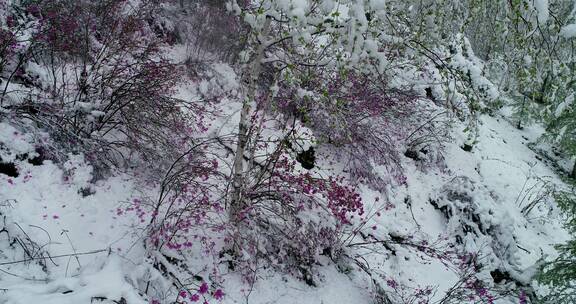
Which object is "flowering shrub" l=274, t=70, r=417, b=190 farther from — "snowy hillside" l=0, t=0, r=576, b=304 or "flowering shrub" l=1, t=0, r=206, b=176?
"flowering shrub" l=1, t=0, r=206, b=176

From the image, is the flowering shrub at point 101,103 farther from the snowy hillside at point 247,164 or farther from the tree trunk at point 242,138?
the tree trunk at point 242,138

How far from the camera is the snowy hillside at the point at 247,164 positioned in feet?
9.79

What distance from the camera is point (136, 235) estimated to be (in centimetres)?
402

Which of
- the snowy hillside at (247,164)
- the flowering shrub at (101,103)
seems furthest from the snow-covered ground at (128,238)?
the flowering shrub at (101,103)

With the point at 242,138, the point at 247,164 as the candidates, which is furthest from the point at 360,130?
the point at 242,138

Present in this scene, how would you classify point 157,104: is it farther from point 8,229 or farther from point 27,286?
point 27,286

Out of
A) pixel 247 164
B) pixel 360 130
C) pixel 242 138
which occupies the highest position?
pixel 360 130

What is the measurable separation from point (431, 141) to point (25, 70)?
730 cm

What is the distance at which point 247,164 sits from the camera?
557cm

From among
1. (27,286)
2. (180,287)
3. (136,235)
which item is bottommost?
(27,286)

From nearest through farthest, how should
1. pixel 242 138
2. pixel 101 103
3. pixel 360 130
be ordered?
1. pixel 242 138
2. pixel 101 103
3. pixel 360 130

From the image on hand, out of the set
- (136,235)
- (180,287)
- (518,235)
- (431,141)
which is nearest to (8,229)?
(136,235)

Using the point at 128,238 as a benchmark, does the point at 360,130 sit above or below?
above

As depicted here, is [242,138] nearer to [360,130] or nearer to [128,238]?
[128,238]
